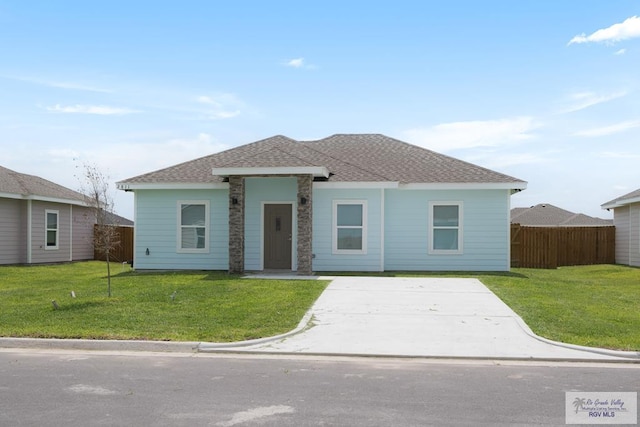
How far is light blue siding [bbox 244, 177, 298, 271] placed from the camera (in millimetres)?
21062

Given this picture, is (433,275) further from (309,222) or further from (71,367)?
(71,367)

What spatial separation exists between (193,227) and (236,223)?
2808 mm

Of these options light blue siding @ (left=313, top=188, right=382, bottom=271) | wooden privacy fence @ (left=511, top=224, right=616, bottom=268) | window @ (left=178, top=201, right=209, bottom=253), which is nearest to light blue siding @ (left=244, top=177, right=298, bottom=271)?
light blue siding @ (left=313, top=188, right=382, bottom=271)

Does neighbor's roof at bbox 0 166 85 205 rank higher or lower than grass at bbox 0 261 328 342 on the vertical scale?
higher

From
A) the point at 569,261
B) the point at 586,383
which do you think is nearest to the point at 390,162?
the point at 569,261

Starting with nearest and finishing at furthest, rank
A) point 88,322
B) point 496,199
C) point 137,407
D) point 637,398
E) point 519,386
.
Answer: point 137,407 → point 637,398 → point 519,386 → point 88,322 → point 496,199

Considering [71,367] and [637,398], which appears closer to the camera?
[637,398]

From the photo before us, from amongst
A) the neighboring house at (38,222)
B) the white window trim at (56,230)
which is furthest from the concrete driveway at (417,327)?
the white window trim at (56,230)

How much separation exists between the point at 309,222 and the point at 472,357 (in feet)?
34.4

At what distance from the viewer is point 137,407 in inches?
266

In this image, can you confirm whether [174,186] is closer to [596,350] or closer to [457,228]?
[457,228]

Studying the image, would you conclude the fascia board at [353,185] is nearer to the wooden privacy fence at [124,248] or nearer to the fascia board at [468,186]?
the fascia board at [468,186]

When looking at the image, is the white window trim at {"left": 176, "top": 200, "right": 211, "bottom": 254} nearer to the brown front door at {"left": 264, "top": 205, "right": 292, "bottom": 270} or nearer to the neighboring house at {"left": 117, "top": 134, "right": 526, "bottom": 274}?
the neighboring house at {"left": 117, "top": 134, "right": 526, "bottom": 274}

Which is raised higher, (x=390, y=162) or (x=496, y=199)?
(x=390, y=162)
